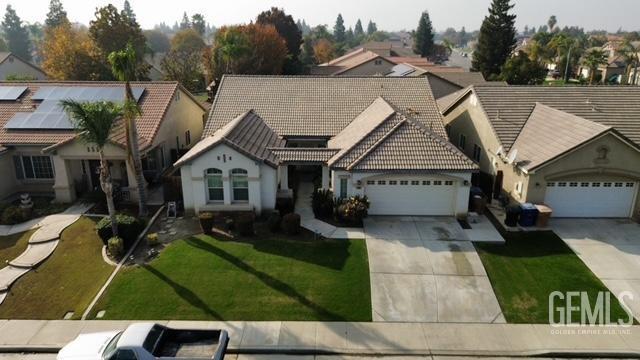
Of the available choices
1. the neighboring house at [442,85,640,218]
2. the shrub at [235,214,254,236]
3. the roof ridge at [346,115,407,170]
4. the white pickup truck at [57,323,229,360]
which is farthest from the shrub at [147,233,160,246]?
the neighboring house at [442,85,640,218]

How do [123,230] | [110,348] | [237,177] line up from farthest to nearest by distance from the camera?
[237,177]
[123,230]
[110,348]

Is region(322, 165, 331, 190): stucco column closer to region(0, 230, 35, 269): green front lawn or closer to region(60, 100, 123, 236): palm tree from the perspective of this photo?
region(60, 100, 123, 236): palm tree

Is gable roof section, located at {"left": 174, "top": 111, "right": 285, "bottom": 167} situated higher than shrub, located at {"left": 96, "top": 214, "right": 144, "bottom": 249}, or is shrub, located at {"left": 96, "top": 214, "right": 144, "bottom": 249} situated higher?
gable roof section, located at {"left": 174, "top": 111, "right": 285, "bottom": 167}

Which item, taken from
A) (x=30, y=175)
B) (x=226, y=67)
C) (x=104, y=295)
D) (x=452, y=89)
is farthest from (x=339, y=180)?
(x=226, y=67)

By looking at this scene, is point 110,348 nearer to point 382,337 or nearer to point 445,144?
point 382,337

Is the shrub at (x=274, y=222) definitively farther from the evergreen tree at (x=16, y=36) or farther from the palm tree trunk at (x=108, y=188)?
the evergreen tree at (x=16, y=36)

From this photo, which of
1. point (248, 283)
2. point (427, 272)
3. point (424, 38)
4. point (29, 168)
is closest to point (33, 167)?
point (29, 168)
